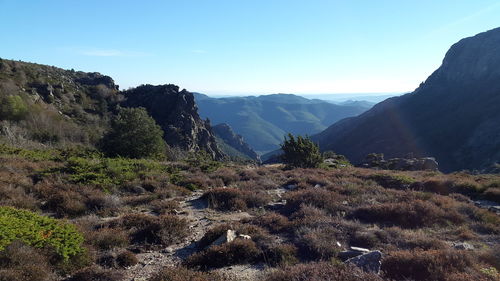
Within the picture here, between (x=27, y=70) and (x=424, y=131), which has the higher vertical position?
(x=27, y=70)

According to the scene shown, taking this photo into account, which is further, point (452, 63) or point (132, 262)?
point (452, 63)

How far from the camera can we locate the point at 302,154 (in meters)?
26.3

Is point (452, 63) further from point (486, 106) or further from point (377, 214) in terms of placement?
point (377, 214)

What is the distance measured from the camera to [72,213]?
32.2 feet

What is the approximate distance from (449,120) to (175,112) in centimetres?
9485

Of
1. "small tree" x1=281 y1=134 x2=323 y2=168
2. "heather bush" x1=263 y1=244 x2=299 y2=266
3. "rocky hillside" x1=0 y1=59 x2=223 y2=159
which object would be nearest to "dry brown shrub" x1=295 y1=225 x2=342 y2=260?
"heather bush" x1=263 y1=244 x2=299 y2=266

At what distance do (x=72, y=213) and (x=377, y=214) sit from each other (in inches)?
369

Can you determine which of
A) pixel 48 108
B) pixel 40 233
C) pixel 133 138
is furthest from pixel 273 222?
pixel 48 108

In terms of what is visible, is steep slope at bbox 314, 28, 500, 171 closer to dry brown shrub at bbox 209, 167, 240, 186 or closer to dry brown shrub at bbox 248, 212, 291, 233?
dry brown shrub at bbox 209, 167, 240, 186

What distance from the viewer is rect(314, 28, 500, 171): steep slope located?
9288cm

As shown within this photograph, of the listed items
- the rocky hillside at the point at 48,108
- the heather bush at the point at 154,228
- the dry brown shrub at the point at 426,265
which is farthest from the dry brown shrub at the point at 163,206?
the rocky hillside at the point at 48,108

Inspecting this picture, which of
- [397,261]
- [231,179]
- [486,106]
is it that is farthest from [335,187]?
[486,106]

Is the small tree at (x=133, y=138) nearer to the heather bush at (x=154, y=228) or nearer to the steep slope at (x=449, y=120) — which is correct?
the heather bush at (x=154, y=228)

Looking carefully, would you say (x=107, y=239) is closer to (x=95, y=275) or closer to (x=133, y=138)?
(x=95, y=275)
